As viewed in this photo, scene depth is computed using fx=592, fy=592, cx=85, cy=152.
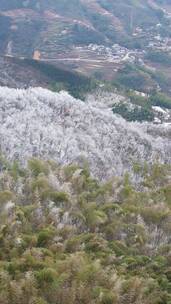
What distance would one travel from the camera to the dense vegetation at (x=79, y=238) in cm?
1097

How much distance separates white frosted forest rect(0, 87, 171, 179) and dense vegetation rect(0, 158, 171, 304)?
2.56 metres

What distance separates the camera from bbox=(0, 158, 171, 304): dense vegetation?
11.0 meters

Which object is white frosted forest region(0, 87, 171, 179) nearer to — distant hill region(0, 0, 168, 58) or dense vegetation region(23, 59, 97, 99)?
dense vegetation region(23, 59, 97, 99)

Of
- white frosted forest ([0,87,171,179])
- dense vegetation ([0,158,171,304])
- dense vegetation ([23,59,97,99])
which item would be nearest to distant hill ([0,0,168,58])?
dense vegetation ([23,59,97,99])

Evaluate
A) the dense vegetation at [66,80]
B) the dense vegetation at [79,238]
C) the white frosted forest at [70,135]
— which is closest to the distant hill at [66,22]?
the dense vegetation at [66,80]

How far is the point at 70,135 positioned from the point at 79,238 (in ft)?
35.2

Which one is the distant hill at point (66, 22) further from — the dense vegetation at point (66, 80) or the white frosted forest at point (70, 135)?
the white frosted forest at point (70, 135)

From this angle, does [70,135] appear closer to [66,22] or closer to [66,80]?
[66,80]

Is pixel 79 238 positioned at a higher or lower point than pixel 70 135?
higher

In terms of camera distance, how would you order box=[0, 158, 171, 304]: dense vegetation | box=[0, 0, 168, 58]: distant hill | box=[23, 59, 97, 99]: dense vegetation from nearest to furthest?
box=[0, 158, 171, 304]: dense vegetation → box=[23, 59, 97, 99]: dense vegetation → box=[0, 0, 168, 58]: distant hill

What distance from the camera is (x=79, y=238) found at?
1330cm

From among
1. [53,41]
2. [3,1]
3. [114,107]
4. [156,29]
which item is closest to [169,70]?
[53,41]

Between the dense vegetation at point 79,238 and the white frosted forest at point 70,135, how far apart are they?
2564 millimetres

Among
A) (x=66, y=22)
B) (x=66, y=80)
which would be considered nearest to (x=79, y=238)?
(x=66, y=80)
